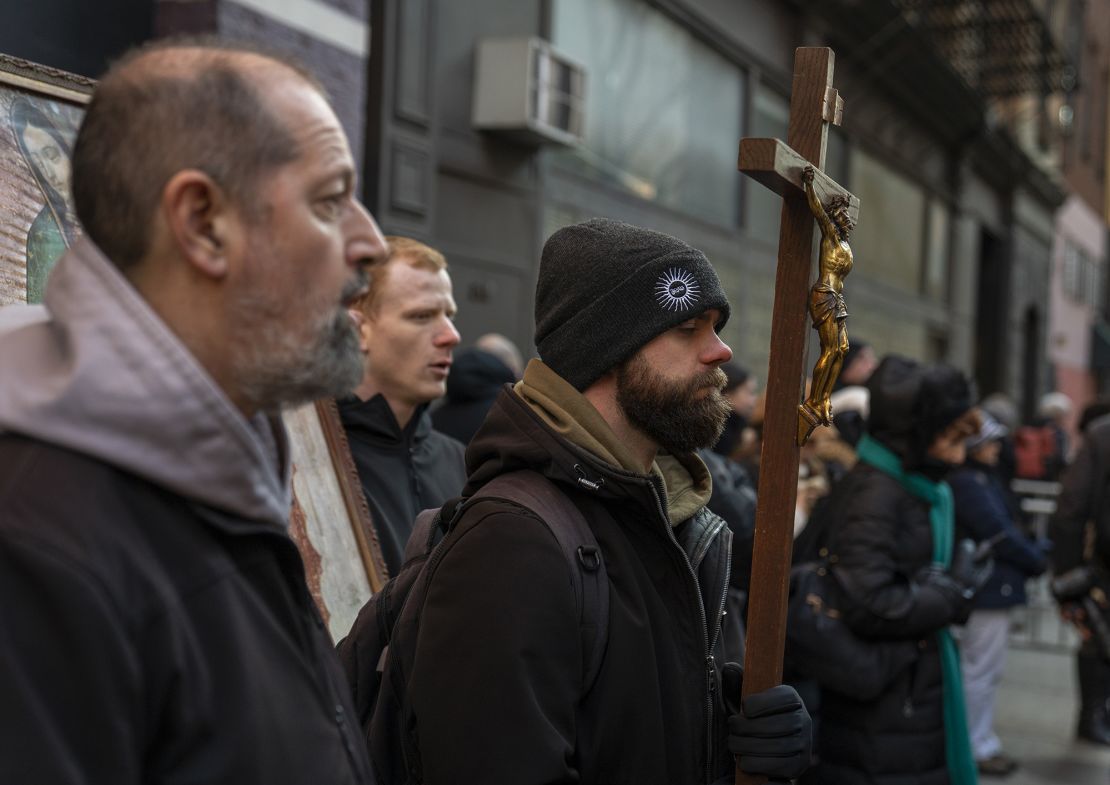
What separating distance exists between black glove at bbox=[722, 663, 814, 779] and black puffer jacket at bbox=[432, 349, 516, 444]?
3016 millimetres

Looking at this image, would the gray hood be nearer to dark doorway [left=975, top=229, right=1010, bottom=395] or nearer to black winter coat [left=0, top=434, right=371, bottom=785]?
black winter coat [left=0, top=434, right=371, bottom=785]

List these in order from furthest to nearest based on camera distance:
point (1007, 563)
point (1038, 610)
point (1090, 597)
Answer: point (1038, 610) < point (1007, 563) < point (1090, 597)

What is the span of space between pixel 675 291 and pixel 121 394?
1.32 m

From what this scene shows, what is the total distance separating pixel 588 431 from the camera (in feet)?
7.52

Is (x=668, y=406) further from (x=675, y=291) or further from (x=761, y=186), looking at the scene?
(x=761, y=186)

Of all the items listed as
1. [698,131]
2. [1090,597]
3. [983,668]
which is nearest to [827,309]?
[1090,597]

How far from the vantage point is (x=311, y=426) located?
9.63ft

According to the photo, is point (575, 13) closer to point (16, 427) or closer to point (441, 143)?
point (441, 143)

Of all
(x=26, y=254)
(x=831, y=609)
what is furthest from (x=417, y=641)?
(x=831, y=609)

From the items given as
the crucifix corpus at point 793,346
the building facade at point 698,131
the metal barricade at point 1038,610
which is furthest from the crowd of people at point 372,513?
the metal barricade at point 1038,610

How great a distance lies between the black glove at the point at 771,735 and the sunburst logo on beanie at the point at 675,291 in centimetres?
72

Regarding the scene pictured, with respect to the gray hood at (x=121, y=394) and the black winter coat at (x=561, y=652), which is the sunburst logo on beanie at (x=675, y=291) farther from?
the gray hood at (x=121, y=394)

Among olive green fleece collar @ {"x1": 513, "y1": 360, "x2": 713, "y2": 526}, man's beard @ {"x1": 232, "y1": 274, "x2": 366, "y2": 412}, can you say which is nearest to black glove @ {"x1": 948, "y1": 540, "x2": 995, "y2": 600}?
olive green fleece collar @ {"x1": 513, "y1": 360, "x2": 713, "y2": 526}

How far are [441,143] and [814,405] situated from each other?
5768 mm
